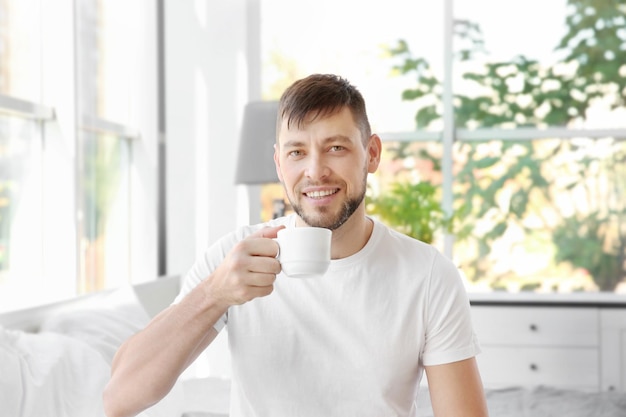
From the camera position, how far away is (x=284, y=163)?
1591 millimetres

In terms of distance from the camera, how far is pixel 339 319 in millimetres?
1584

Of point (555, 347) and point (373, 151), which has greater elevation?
point (373, 151)

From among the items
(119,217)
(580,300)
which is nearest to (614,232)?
(580,300)

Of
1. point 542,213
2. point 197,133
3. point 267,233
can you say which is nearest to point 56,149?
point 197,133

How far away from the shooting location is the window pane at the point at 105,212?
333 cm

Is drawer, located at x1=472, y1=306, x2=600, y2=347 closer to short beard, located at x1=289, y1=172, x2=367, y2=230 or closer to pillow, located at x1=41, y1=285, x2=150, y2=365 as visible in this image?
pillow, located at x1=41, y1=285, x2=150, y2=365

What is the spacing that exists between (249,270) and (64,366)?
28.8 inches

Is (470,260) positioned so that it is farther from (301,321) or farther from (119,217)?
(301,321)

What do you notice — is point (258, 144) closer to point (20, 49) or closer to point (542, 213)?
point (20, 49)

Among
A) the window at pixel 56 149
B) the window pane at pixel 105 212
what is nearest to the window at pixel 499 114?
the window pane at pixel 105 212

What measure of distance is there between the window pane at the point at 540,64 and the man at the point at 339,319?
2.99 m

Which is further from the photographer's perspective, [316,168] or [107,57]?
[107,57]

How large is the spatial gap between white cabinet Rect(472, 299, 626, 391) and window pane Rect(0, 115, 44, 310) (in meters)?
2.04

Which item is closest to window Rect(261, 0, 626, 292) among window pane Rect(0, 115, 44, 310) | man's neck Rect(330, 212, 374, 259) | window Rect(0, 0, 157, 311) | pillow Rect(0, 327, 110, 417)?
window Rect(0, 0, 157, 311)
